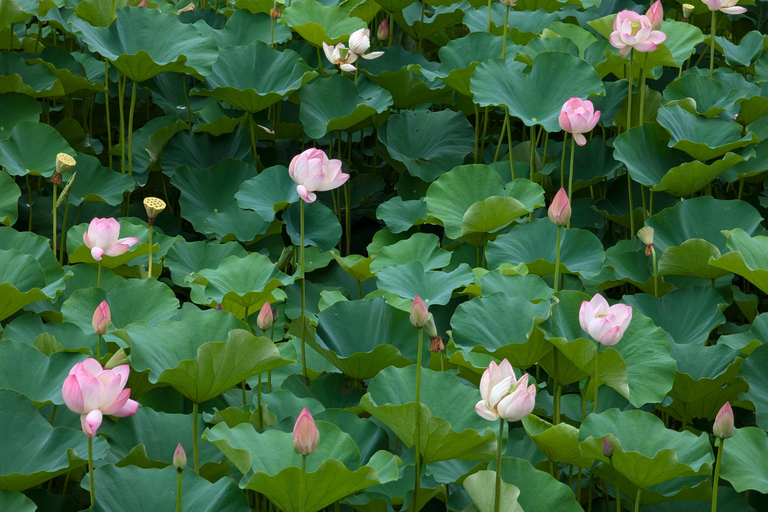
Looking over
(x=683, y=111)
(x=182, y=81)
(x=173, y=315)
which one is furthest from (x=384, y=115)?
(x=173, y=315)

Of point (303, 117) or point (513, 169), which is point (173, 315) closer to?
point (303, 117)

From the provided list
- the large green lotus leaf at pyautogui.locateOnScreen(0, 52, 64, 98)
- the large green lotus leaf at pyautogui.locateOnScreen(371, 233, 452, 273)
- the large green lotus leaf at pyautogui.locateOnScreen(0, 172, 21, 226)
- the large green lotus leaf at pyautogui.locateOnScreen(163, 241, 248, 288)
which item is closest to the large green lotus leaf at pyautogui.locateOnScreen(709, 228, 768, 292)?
the large green lotus leaf at pyautogui.locateOnScreen(371, 233, 452, 273)

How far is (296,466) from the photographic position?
122cm

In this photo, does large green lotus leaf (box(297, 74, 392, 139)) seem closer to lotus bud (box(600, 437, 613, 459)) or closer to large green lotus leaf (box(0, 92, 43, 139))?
large green lotus leaf (box(0, 92, 43, 139))

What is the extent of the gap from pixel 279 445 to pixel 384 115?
153 cm

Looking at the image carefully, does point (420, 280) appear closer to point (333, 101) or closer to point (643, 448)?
point (643, 448)

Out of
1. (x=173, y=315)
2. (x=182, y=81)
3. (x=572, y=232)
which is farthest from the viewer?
(x=182, y=81)

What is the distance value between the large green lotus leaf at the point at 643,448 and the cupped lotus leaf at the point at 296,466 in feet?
1.19

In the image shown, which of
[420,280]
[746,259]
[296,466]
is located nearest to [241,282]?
[420,280]

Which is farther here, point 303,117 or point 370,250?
point 303,117

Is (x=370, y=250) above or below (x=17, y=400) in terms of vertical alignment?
below

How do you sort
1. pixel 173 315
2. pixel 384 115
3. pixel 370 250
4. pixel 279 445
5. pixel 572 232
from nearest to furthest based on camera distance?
pixel 279 445, pixel 173 315, pixel 572 232, pixel 370 250, pixel 384 115

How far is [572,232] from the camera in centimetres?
203

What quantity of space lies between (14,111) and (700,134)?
2.07 metres
